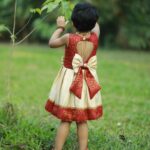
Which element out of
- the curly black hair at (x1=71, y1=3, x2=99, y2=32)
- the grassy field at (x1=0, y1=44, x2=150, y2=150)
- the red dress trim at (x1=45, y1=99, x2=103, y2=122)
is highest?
the curly black hair at (x1=71, y1=3, x2=99, y2=32)

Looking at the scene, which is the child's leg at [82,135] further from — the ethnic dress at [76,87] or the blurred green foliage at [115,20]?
the blurred green foliage at [115,20]

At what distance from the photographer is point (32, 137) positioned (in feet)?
18.0

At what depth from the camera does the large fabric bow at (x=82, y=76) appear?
498cm

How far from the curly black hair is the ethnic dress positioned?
12cm

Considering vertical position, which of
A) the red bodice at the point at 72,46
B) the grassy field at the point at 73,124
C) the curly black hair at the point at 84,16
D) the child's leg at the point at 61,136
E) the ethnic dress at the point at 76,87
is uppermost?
the curly black hair at the point at 84,16

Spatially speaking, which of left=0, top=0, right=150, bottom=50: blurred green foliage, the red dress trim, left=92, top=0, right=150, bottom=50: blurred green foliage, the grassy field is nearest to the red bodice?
the red dress trim

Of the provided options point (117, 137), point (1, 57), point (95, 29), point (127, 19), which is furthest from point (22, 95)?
point (127, 19)

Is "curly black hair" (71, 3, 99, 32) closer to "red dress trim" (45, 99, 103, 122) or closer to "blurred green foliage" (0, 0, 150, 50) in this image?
"red dress trim" (45, 99, 103, 122)

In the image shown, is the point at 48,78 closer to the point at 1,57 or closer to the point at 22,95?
the point at 22,95

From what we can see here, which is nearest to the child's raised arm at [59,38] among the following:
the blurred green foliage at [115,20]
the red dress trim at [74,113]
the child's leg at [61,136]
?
the red dress trim at [74,113]

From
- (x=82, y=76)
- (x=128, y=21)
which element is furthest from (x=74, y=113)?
(x=128, y=21)

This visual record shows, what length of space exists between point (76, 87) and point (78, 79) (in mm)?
88

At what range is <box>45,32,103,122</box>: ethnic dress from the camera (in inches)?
196

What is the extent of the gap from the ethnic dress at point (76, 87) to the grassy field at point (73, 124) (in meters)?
0.51
